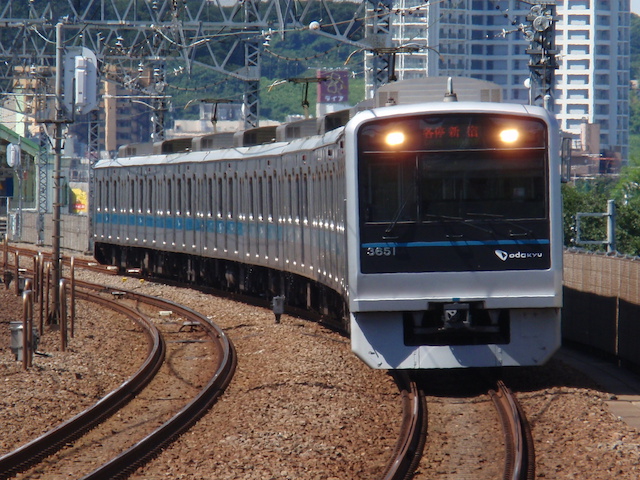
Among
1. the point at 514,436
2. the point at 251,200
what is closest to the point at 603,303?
the point at 514,436

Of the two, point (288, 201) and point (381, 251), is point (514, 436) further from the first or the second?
point (288, 201)

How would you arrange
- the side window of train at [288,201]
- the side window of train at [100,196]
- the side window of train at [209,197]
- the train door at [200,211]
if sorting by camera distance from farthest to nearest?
the side window of train at [100,196] → the train door at [200,211] → the side window of train at [209,197] → the side window of train at [288,201]

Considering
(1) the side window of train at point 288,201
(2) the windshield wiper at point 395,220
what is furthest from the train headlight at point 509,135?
(1) the side window of train at point 288,201

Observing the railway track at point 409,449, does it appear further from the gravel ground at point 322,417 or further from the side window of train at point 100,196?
the side window of train at point 100,196

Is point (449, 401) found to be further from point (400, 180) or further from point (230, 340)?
point (230, 340)

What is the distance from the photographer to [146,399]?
38.6 feet

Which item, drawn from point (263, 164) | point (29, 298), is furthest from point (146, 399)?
point (263, 164)

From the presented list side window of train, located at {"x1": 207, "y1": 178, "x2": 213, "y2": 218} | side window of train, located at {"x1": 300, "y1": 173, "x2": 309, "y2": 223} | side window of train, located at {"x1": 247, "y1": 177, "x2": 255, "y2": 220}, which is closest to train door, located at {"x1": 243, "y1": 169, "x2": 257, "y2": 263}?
side window of train, located at {"x1": 247, "y1": 177, "x2": 255, "y2": 220}

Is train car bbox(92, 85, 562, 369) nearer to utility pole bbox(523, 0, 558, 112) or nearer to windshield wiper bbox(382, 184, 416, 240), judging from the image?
windshield wiper bbox(382, 184, 416, 240)

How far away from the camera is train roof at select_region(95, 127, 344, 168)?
15.4 meters

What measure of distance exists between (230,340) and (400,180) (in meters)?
5.44

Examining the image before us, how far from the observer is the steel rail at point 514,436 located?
8094 millimetres

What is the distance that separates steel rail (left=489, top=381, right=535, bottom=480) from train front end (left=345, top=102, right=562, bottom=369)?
0.70 meters

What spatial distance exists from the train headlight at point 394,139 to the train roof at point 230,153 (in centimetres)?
134
